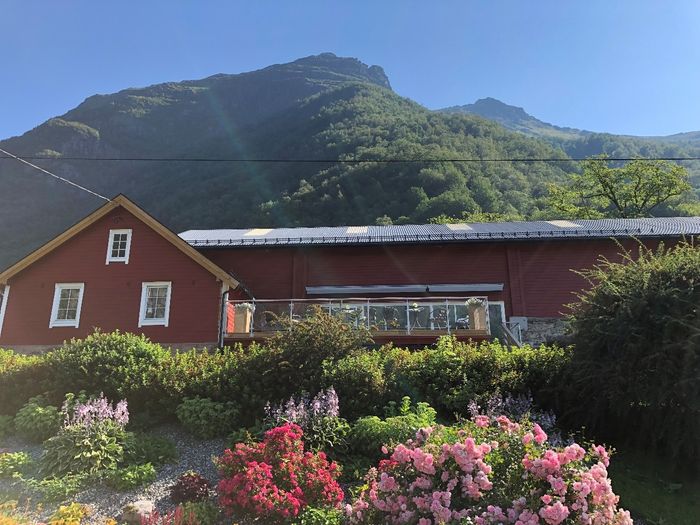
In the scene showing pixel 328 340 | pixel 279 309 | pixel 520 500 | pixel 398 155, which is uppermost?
pixel 398 155

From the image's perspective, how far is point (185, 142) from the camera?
8394cm

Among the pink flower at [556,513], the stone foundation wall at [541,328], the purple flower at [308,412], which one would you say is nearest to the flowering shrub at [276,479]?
the purple flower at [308,412]

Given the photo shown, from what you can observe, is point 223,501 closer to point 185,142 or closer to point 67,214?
point 67,214

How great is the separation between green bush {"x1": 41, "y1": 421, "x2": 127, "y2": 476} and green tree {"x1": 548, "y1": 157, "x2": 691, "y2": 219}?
4090 cm

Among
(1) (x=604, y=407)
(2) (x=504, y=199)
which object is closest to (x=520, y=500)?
(1) (x=604, y=407)

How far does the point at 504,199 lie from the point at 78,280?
1613 inches

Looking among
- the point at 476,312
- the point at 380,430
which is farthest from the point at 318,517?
the point at 476,312

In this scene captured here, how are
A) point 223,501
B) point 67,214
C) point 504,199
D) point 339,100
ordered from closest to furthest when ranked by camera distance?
1. point 223,501
2. point 67,214
3. point 504,199
4. point 339,100

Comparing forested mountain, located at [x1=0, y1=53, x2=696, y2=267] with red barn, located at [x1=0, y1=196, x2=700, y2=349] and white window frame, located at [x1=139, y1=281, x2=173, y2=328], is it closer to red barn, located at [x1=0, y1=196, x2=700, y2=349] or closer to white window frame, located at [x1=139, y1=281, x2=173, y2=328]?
red barn, located at [x1=0, y1=196, x2=700, y2=349]

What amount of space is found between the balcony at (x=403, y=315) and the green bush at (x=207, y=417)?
6.08 meters

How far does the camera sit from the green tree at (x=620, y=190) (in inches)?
1618

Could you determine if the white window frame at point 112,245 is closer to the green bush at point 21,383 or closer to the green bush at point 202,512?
the green bush at point 21,383

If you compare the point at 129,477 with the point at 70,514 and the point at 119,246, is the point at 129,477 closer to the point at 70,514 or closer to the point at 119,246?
the point at 70,514

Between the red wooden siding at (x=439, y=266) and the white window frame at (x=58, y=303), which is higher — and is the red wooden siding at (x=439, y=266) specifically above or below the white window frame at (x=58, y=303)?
above
